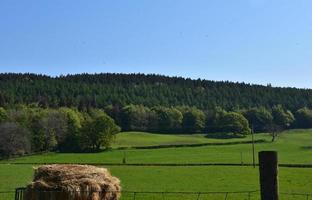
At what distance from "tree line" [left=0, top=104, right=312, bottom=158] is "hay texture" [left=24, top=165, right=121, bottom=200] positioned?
100581 millimetres

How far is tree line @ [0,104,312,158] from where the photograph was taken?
119500 mm

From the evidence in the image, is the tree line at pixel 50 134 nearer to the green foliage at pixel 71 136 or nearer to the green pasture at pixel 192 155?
the green foliage at pixel 71 136

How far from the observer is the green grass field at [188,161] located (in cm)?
5136

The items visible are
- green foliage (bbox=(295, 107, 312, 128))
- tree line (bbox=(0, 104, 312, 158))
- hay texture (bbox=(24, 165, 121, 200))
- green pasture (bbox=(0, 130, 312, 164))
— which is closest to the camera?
hay texture (bbox=(24, 165, 121, 200))

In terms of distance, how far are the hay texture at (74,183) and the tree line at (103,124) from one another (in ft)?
330

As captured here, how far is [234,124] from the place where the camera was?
164 m

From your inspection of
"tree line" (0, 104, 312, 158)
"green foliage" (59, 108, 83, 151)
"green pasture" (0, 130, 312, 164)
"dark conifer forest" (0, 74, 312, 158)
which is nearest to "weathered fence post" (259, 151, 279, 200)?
"green pasture" (0, 130, 312, 164)

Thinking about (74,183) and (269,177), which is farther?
(74,183)

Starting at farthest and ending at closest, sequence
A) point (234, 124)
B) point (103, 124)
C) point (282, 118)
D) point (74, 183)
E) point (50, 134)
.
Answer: point (282, 118) < point (234, 124) < point (103, 124) < point (50, 134) < point (74, 183)

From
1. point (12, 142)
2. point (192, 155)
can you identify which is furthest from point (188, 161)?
point (12, 142)

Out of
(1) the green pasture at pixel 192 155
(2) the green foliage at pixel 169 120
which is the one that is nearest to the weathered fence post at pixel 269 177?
(1) the green pasture at pixel 192 155

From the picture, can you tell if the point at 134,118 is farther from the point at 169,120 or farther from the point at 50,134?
the point at 50,134

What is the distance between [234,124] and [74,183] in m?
152

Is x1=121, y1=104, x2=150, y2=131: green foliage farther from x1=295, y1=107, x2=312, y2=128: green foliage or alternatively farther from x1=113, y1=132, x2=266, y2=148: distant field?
x1=295, y1=107, x2=312, y2=128: green foliage
